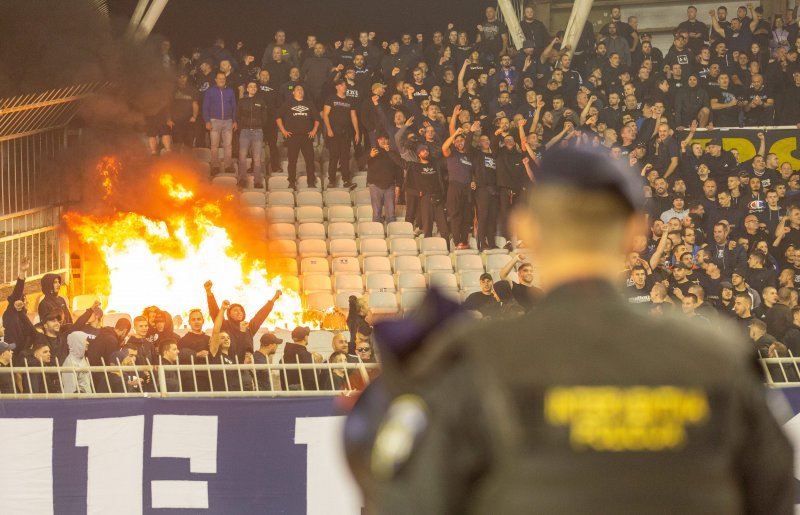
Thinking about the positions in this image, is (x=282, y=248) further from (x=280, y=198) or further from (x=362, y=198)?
(x=362, y=198)

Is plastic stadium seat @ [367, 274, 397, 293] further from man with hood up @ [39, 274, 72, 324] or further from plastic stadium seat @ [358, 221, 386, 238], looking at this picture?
man with hood up @ [39, 274, 72, 324]

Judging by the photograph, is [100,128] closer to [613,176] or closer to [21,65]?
[21,65]

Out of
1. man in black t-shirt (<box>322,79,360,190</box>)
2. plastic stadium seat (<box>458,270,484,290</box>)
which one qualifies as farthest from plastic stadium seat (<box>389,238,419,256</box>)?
man in black t-shirt (<box>322,79,360,190</box>)

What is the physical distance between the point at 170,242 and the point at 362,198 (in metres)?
2.77

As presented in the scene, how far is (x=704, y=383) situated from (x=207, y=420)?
18.3 feet

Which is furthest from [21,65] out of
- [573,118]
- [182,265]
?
[573,118]

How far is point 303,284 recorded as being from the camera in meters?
16.2

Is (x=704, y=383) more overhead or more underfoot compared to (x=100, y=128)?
more underfoot

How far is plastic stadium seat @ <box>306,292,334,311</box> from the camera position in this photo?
1565 centimetres

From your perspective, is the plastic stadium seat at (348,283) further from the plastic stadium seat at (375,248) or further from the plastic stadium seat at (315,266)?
the plastic stadium seat at (375,248)

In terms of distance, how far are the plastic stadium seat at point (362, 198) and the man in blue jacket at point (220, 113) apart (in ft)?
6.18

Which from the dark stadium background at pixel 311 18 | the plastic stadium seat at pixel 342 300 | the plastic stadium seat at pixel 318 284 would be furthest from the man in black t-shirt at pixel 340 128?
the dark stadium background at pixel 311 18

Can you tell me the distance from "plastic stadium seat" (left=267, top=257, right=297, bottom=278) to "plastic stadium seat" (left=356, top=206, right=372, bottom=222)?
1.36 meters

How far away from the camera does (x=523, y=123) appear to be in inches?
663
